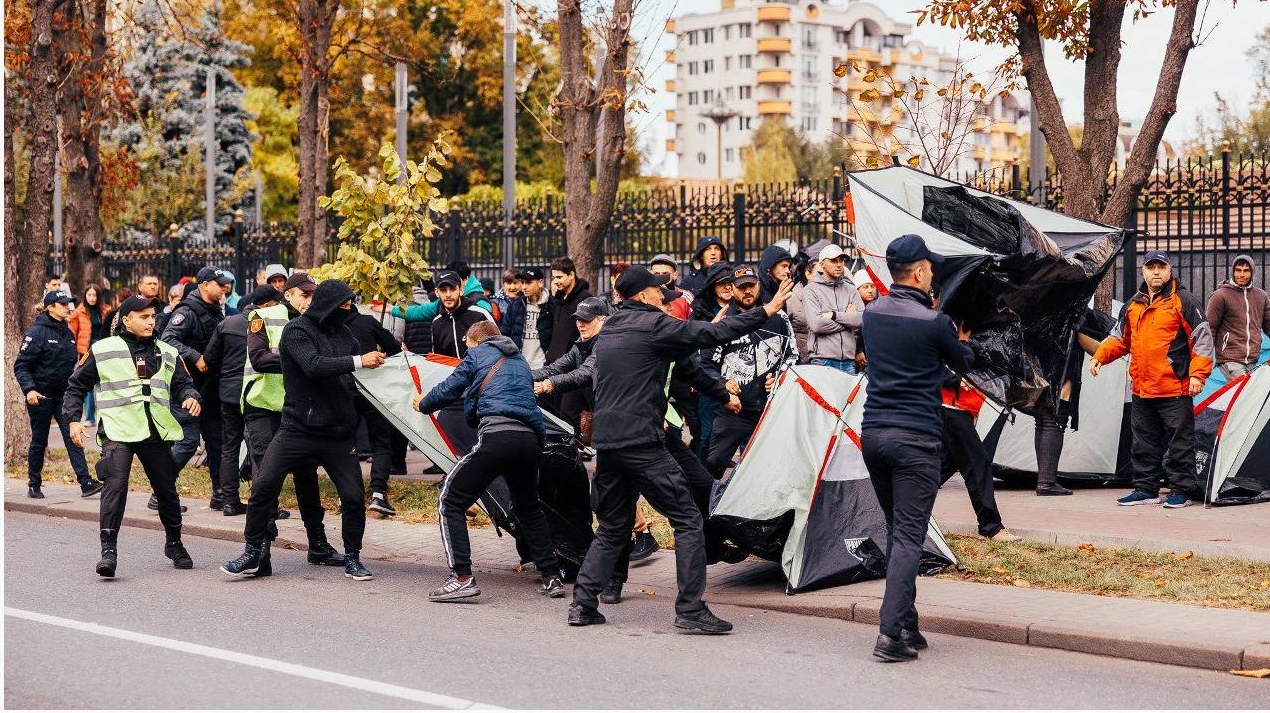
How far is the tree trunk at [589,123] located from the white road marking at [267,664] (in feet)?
24.1

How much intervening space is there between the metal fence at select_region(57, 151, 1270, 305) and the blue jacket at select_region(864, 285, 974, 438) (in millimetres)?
5971

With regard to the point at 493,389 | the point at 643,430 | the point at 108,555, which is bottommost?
the point at 108,555

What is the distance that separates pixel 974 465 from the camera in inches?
395

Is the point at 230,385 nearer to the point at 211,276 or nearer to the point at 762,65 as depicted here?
the point at 211,276

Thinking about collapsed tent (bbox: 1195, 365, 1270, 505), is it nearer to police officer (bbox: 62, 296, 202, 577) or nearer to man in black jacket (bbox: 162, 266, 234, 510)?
police officer (bbox: 62, 296, 202, 577)

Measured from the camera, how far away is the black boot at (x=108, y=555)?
968 centimetres

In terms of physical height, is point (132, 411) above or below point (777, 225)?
below

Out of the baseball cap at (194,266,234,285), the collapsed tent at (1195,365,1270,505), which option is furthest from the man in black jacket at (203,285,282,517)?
the collapsed tent at (1195,365,1270,505)

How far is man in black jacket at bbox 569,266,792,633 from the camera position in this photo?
7867 millimetres

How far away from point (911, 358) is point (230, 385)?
6.68 metres

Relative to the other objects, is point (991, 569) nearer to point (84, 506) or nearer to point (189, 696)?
point (189, 696)

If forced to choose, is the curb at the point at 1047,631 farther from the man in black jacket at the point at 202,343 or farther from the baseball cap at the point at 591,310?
the man in black jacket at the point at 202,343

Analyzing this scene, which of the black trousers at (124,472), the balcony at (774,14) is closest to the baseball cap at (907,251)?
the black trousers at (124,472)

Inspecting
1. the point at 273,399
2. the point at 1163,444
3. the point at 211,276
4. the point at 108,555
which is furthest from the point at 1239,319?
the point at 108,555
